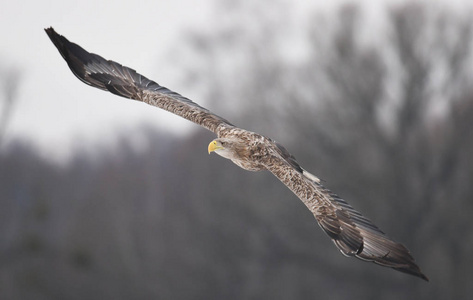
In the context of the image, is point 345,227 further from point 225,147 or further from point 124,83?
point 124,83

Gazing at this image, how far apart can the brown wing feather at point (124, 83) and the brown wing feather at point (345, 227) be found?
2.02 meters

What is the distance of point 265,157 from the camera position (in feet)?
36.6

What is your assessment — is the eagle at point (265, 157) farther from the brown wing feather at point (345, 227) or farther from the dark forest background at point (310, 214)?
the dark forest background at point (310, 214)

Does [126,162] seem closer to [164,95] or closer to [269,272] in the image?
[269,272]

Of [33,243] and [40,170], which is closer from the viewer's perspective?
[33,243]

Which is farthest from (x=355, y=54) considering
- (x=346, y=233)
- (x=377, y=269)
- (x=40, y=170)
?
(x=40, y=170)

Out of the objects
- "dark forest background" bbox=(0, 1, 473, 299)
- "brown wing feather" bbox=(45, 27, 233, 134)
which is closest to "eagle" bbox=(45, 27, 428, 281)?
"brown wing feather" bbox=(45, 27, 233, 134)

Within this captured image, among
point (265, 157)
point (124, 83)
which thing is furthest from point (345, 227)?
point (124, 83)

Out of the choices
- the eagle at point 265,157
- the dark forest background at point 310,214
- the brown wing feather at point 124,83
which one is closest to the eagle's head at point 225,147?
the eagle at point 265,157

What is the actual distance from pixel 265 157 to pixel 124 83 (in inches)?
116

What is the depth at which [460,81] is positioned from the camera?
34625mm

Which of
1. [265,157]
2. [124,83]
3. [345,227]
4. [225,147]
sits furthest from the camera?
[124,83]

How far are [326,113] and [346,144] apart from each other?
1454 millimetres

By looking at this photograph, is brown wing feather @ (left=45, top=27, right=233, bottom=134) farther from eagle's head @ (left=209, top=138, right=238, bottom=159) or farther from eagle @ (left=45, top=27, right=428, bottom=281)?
eagle's head @ (left=209, top=138, right=238, bottom=159)
